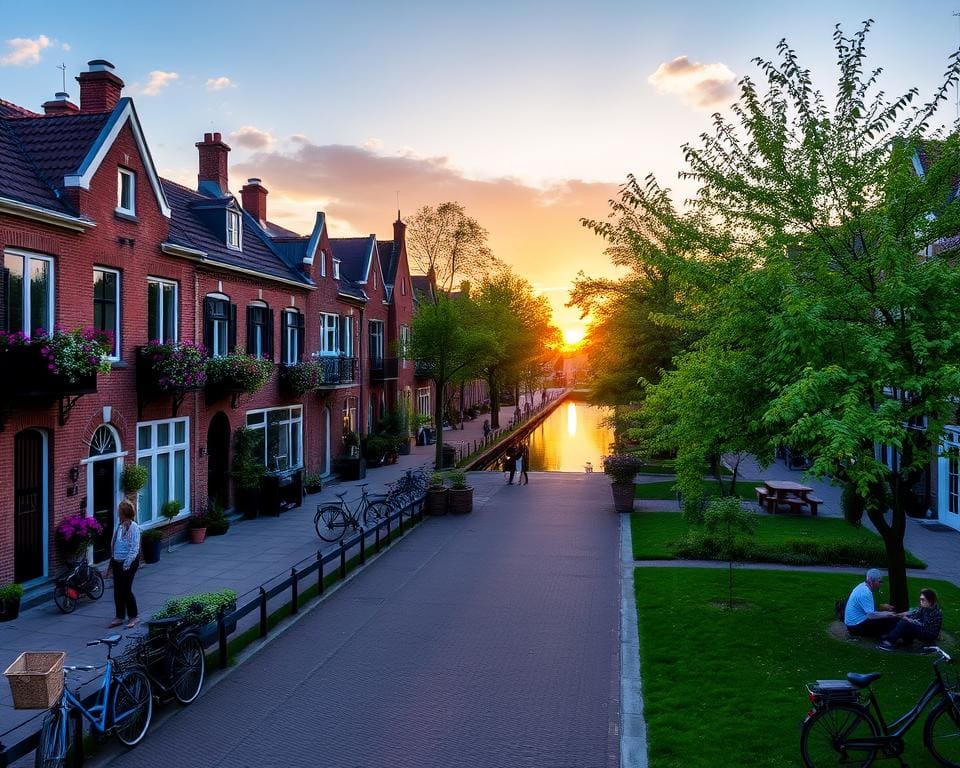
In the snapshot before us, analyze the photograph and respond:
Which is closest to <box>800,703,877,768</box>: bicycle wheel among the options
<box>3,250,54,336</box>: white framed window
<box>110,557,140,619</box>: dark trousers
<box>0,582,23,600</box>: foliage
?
<box>110,557,140,619</box>: dark trousers

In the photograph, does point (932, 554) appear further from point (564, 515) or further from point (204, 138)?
point (204, 138)

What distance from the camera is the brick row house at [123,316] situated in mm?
13586

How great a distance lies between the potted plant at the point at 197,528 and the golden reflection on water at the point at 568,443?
22.0m

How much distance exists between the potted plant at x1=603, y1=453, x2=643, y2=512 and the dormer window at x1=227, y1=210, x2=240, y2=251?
44.4 ft

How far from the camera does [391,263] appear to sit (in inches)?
1650

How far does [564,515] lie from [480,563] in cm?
676

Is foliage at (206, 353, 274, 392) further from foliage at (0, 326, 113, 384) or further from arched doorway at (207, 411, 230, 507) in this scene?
foliage at (0, 326, 113, 384)

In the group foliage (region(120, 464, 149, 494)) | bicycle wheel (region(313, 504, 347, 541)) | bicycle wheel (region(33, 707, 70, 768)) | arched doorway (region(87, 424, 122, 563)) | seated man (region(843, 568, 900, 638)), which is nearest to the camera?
bicycle wheel (region(33, 707, 70, 768))

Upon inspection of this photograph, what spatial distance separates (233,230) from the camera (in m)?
22.9

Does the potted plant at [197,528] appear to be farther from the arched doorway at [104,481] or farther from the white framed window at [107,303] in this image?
the white framed window at [107,303]

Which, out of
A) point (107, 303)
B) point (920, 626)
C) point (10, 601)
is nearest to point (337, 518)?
point (107, 303)

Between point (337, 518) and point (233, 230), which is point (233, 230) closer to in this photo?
point (233, 230)

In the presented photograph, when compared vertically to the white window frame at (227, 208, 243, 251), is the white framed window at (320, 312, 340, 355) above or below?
below

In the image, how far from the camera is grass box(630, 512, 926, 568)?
17281 millimetres
